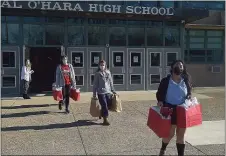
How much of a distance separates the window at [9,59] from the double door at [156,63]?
6.01m

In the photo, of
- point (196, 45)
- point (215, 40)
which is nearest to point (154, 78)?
point (196, 45)

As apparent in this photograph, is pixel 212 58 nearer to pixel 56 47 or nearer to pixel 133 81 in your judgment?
pixel 133 81

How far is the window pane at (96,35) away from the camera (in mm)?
14469

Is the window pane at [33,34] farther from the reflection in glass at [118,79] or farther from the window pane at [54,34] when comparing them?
the reflection in glass at [118,79]

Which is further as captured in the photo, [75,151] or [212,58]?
[212,58]

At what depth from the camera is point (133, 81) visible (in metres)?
14.9

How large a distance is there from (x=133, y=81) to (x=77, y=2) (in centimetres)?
439

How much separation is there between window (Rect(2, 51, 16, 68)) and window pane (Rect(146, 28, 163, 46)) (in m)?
6.13

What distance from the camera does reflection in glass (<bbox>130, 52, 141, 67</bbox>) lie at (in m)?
14.9

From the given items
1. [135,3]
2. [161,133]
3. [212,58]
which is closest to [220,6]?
[212,58]

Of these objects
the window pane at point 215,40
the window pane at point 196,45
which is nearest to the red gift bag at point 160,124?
the window pane at point 196,45

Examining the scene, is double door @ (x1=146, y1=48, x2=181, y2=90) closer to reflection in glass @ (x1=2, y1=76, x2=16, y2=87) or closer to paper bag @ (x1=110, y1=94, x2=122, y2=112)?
reflection in glass @ (x1=2, y1=76, x2=16, y2=87)

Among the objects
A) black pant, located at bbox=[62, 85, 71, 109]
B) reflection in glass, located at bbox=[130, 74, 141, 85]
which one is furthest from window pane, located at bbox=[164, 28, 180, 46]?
black pant, located at bbox=[62, 85, 71, 109]

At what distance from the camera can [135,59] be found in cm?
1494
